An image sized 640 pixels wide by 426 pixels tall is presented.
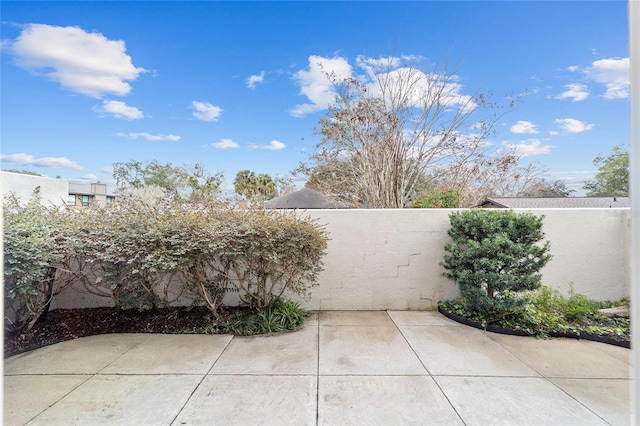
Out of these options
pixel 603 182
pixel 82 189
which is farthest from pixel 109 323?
pixel 603 182

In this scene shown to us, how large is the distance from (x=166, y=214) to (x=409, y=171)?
597cm

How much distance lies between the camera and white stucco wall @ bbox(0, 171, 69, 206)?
13.1ft

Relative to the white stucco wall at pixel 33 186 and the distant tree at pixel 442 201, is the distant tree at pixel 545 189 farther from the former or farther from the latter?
the white stucco wall at pixel 33 186

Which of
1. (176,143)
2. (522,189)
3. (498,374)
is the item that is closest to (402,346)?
(498,374)

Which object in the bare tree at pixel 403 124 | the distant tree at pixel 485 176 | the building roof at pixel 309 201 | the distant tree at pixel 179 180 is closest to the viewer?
the distant tree at pixel 179 180

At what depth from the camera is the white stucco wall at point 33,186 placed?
13.1 feet

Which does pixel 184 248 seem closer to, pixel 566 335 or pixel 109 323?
pixel 109 323

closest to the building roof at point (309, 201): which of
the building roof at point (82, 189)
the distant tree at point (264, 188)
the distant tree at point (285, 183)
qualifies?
the distant tree at point (264, 188)

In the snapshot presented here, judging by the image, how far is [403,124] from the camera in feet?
24.6

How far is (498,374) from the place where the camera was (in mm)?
2777

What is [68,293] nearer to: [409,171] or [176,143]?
[176,143]

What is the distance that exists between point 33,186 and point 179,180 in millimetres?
2221

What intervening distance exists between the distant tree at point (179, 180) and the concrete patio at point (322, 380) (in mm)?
1921

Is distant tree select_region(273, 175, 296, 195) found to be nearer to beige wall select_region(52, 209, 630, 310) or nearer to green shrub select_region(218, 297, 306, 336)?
beige wall select_region(52, 209, 630, 310)
